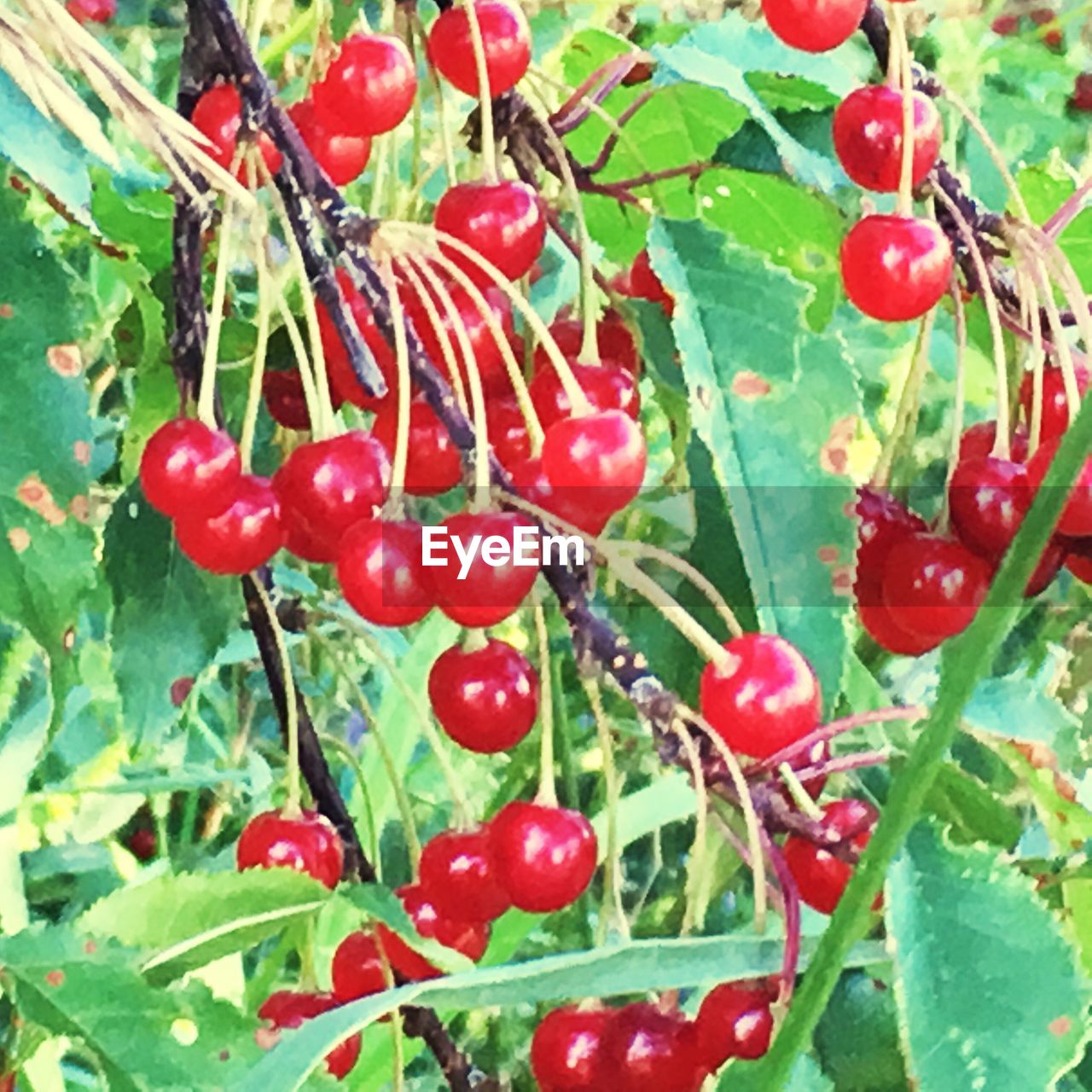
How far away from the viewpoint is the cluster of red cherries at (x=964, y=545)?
31 cm

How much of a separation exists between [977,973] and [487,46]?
0.24 m

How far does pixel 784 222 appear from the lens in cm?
40

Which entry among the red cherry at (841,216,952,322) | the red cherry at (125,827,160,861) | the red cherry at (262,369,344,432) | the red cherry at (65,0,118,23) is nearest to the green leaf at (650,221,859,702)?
the red cherry at (841,216,952,322)

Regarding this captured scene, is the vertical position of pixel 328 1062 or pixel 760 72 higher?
pixel 760 72

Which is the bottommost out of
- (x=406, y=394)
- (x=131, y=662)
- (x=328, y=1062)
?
(x=328, y=1062)

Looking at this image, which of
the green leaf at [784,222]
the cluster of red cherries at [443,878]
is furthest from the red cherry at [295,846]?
the green leaf at [784,222]

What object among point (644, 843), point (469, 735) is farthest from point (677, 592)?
point (644, 843)

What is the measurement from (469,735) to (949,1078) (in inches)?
6.3

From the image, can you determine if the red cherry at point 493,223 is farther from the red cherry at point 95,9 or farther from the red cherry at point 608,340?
the red cherry at point 95,9

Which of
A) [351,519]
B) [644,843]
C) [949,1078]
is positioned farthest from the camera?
[644,843]

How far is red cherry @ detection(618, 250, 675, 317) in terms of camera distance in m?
0.39

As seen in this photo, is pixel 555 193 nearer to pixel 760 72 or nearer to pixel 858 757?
pixel 760 72

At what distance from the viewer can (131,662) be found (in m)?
0.39

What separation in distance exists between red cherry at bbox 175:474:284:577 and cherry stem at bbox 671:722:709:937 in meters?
0.12
